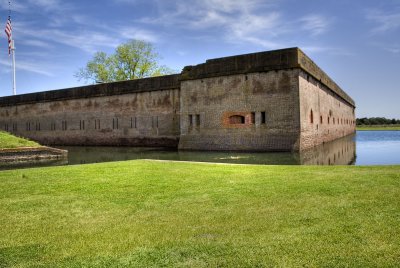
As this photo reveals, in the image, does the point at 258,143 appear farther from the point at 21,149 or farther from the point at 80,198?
the point at 80,198

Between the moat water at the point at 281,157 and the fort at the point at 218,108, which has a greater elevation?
the fort at the point at 218,108

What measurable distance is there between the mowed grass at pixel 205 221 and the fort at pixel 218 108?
1020 cm

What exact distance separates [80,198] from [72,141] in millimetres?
25323

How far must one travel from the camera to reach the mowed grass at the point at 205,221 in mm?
2826

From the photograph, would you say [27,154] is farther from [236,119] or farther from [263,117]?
[263,117]

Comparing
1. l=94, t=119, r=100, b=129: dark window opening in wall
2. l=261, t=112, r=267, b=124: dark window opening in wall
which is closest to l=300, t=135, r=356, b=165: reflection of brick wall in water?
l=261, t=112, r=267, b=124: dark window opening in wall

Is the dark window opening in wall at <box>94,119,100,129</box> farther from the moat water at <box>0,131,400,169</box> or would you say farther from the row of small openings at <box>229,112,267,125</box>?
the row of small openings at <box>229,112,267,125</box>

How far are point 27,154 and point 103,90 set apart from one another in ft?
43.0

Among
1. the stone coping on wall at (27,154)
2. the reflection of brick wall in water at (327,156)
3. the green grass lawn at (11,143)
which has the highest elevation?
the green grass lawn at (11,143)

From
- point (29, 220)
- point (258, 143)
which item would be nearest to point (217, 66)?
point (258, 143)

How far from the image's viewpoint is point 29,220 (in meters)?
4.03

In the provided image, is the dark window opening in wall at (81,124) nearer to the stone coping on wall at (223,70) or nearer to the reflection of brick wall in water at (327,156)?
the stone coping on wall at (223,70)

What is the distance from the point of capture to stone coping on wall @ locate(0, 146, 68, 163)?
42.8ft

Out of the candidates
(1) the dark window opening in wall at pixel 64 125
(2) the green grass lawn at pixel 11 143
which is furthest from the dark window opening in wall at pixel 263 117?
(1) the dark window opening in wall at pixel 64 125
